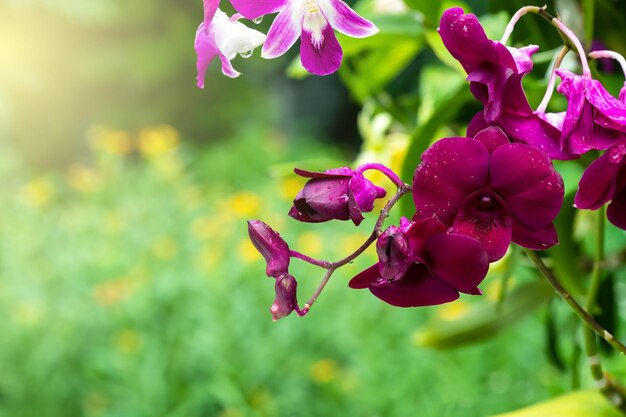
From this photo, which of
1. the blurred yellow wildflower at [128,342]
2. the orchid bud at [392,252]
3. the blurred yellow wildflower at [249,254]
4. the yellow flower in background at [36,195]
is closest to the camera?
the orchid bud at [392,252]

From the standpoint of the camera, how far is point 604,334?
0.35m

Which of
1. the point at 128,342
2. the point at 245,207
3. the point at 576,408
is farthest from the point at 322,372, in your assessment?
the point at 576,408

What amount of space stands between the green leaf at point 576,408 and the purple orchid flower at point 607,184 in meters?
0.18

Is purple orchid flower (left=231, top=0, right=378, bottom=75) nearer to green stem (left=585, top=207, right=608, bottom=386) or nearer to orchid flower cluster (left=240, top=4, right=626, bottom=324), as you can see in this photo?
orchid flower cluster (left=240, top=4, right=626, bottom=324)

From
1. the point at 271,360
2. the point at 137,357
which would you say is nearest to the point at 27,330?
the point at 137,357

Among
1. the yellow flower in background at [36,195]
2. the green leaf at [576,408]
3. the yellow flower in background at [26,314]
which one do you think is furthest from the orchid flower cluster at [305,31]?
the yellow flower in background at [36,195]

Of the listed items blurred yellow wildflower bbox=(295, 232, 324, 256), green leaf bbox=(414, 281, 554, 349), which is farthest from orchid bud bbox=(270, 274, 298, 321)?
blurred yellow wildflower bbox=(295, 232, 324, 256)

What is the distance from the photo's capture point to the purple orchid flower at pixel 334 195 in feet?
1.02

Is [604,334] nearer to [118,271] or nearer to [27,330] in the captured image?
[27,330]

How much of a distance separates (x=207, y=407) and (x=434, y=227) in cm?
131

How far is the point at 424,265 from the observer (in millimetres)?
311

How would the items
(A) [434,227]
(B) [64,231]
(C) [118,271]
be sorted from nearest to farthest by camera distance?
(A) [434,227], (C) [118,271], (B) [64,231]

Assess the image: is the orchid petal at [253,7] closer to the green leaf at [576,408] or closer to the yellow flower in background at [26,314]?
the green leaf at [576,408]

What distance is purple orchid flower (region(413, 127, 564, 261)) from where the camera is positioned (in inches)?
11.9
